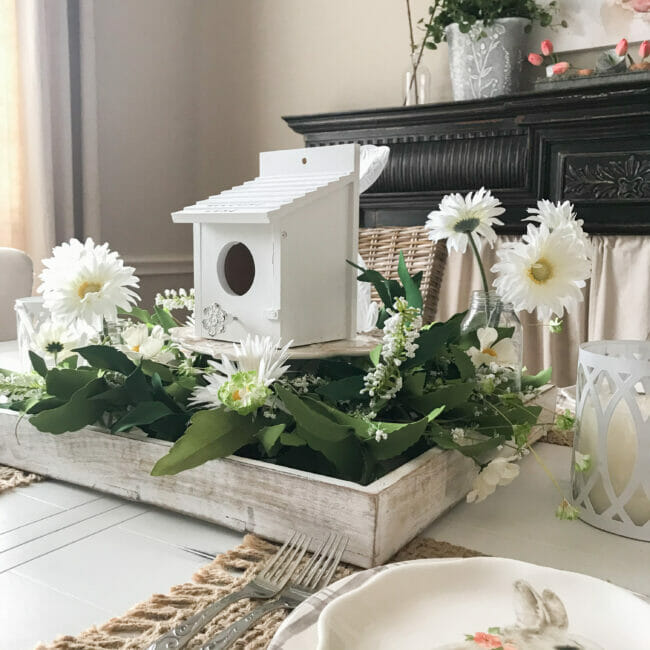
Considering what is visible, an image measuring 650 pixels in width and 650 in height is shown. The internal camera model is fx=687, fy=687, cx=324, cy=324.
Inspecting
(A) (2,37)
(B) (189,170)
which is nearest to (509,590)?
(A) (2,37)

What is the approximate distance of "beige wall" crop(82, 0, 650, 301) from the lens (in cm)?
267

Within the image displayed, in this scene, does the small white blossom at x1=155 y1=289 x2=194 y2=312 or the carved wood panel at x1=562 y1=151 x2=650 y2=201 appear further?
the carved wood panel at x1=562 y1=151 x2=650 y2=201

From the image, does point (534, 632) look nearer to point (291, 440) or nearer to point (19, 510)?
point (291, 440)

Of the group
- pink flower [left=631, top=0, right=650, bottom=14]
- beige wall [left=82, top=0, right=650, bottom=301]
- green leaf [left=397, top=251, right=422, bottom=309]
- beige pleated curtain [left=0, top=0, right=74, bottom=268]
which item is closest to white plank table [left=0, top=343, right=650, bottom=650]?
green leaf [left=397, top=251, right=422, bottom=309]

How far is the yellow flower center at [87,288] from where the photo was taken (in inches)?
26.5

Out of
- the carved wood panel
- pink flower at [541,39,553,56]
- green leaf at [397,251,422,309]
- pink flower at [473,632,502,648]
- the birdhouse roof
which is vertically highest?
pink flower at [541,39,553,56]

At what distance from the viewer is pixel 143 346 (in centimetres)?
68

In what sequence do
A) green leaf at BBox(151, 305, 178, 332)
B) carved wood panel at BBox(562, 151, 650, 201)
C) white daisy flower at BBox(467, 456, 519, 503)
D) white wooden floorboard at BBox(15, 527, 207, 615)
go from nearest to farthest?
white wooden floorboard at BBox(15, 527, 207, 615) < white daisy flower at BBox(467, 456, 519, 503) < green leaf at BBox(151, 305, 178, 332) < carved wood panel at BBox(562, 151, 650, 201)

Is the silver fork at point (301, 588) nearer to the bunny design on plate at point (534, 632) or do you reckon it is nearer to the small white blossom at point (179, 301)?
the bunny design on plate at point (534, 632)

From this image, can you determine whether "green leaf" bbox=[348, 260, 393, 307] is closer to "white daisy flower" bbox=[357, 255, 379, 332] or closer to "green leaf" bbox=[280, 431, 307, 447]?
"white daisy flower" bbox=[357, 255, 379, 332]

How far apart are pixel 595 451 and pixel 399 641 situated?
0.28 metres

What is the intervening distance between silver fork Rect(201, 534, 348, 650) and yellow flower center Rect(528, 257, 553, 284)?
1.05 ft

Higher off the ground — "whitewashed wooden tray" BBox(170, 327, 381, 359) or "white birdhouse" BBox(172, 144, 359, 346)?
"white birdhouse" BBox(172, 144, 359, 346)

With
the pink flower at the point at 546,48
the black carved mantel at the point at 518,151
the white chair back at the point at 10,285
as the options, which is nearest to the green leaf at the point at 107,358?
the white chair back at the point at 10,285
